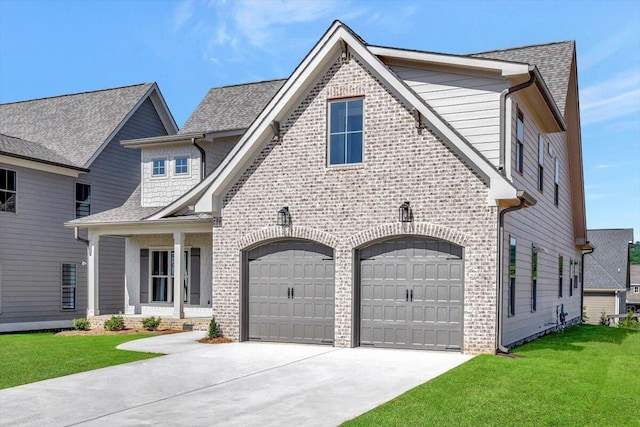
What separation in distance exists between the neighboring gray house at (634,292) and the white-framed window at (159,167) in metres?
51.2

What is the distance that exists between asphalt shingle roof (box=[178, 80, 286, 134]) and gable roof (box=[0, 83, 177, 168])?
3468mm

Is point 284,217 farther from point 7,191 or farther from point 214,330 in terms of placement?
point 7,191

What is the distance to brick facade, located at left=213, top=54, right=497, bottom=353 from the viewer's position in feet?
43.7

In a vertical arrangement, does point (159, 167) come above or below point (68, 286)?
above

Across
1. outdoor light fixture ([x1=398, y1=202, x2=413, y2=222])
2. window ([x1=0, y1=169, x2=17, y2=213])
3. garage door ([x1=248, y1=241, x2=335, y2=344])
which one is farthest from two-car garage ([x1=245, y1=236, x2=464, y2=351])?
window ([x1=0, y1=169, x2=17, y2=213])

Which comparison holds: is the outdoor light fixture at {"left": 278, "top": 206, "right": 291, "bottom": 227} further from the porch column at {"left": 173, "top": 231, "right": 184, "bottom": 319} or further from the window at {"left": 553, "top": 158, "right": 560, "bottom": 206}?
the window at {"left": 553, "top": 158, "right": 560, "bottom": 206}

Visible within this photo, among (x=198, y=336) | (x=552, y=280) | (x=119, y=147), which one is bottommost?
(x=198, y=336)

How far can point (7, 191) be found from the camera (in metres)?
21.5

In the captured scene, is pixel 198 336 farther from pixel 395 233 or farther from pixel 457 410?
pixel 457 410

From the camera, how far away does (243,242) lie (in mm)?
15898

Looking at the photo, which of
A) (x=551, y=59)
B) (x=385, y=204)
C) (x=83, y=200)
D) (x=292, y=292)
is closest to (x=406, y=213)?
(x=385, y=204)

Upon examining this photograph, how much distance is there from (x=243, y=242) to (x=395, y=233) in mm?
4022

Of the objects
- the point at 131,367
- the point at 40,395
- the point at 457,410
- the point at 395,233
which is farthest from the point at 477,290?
the point at 40,395

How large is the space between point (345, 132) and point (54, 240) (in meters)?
13.7
